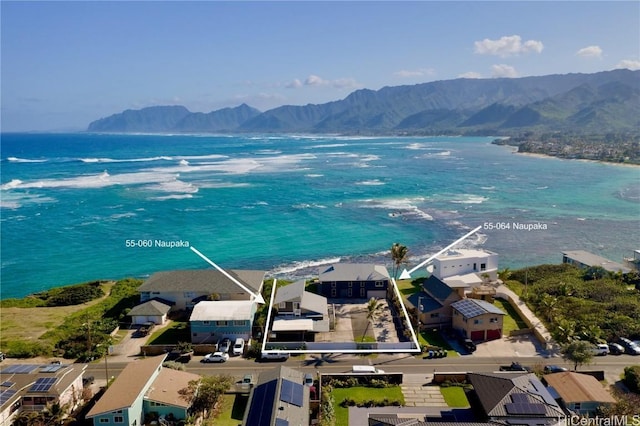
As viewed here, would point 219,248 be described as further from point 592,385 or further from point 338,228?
point 592,385

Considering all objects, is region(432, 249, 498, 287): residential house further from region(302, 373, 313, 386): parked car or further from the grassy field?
the grassy field

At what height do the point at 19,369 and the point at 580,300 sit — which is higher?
the point at 19,369

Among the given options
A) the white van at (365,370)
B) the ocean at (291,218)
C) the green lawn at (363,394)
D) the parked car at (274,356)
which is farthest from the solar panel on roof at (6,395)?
the ocean at (291,218)

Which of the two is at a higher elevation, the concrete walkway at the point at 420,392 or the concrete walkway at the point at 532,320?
the concrete walkway at the point at 532,320

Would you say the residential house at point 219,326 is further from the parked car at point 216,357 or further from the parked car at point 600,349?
the parked car at point 600,349

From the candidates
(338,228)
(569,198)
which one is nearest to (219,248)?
(338,228)

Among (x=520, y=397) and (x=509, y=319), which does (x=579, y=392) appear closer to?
(x=520, y=397)

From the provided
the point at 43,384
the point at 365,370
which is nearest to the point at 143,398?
the point at 43,384
